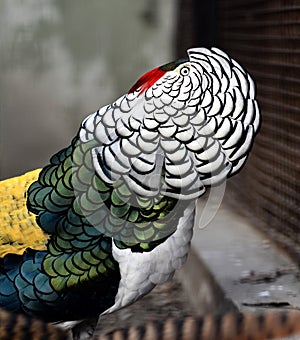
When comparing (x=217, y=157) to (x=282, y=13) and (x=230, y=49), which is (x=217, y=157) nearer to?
(x=282, y=13)

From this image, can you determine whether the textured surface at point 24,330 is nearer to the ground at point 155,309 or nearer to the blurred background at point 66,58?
the ground at point 155,309

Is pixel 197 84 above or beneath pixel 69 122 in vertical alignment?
above

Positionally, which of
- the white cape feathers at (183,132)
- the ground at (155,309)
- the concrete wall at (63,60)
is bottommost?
the ground at (155,309)

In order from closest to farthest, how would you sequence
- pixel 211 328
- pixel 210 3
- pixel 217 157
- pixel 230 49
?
pixel 211 328, pixel 217 157, pixel 230 49, pixel 210 3

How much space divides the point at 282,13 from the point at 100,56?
2.64 metres

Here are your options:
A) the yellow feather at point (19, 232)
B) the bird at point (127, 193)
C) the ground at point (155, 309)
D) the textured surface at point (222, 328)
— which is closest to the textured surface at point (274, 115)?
the ground at point (155, 309)

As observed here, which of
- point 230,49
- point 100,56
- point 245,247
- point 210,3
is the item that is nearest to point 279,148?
point 245,247

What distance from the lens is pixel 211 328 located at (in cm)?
206

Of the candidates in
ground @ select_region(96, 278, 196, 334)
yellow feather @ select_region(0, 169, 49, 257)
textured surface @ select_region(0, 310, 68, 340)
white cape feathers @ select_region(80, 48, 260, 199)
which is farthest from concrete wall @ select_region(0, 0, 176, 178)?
textured surface @ select_region(0, 310, 68, 340)

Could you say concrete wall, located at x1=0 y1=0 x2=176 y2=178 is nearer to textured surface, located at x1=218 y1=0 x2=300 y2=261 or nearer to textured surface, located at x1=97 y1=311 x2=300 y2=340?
textured surface, located at x1=218 y1=0 x2=300 y2=261

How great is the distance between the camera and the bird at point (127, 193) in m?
2.53

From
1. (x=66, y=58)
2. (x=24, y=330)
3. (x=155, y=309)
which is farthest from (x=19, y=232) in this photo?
(x=66, y=58)

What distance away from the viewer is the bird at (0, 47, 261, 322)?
2.53m

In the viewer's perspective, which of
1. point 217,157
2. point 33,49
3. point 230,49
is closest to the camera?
point 217,157
